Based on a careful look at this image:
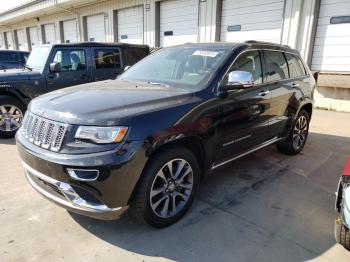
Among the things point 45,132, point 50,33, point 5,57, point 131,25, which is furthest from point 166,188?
point 50,33

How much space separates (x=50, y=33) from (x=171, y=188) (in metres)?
22.4

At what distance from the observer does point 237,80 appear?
3.08 metres

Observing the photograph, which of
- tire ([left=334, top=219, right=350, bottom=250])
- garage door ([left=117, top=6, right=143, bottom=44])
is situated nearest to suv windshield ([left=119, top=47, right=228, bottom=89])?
tire ([left=334, top=219, right=350, bottom=250])

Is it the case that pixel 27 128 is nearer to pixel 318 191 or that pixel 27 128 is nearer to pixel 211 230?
pixel 211 230

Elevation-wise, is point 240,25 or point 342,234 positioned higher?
point 240,25

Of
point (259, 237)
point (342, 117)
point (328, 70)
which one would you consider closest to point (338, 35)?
point (328, 70)

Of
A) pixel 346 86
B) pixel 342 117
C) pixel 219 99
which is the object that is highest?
pixel 219 99

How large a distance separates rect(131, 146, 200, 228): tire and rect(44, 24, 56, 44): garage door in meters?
21.5

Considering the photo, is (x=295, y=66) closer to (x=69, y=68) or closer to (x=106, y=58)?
(x=106, y=58)

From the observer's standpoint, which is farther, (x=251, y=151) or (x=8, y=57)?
(x=8, y=57)

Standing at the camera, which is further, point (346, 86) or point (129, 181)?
point (346, 86)

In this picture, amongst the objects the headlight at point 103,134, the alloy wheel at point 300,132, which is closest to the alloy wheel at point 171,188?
the headlight at point 103,134

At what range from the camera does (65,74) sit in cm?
632

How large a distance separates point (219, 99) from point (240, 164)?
5.67ft
